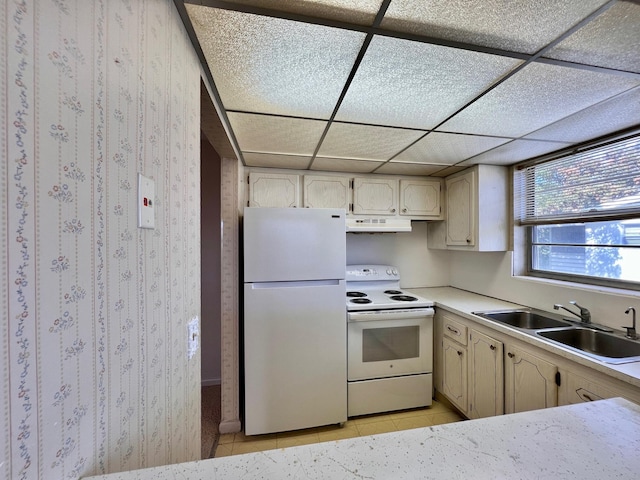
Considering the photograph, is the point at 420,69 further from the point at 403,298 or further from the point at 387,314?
the point at 403,298

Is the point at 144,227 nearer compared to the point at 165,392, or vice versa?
the point at 144,227

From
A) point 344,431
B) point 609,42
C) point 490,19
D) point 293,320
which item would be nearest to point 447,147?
point 609,42

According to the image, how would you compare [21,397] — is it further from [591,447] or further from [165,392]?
[591,447]

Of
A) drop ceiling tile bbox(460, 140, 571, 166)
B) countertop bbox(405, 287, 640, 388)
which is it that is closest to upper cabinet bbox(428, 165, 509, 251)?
drop ceiling tile bbox(460, 140, 571, 166)

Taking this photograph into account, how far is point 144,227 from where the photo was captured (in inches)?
24.5

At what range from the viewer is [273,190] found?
2350mm

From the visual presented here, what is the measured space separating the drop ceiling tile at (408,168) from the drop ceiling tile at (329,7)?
1509 millimetres

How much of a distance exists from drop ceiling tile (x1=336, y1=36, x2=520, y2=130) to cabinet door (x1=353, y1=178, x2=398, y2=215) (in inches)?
42.1

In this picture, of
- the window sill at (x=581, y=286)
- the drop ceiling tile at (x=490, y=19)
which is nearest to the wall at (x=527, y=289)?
the window sill at (x=581, y=286)

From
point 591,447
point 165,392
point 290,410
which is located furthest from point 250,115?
point 290,410

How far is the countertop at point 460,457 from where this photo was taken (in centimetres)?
57

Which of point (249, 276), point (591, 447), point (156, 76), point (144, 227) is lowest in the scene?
point (591, 447)

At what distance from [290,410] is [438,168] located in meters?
2.43

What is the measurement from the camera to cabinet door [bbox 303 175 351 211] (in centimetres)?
241
